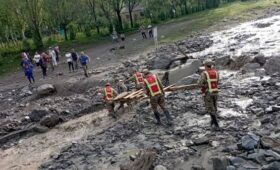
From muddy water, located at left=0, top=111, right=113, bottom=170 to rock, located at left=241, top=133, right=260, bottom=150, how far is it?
6673 millimetres

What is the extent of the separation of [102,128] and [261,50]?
11.8 metres

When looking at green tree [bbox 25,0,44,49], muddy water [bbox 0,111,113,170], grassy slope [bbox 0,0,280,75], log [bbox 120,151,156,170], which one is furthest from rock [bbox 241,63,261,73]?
green tree [bbox 25,0,44,49]

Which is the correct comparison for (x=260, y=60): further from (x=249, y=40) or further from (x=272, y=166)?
(x=272, y=166)

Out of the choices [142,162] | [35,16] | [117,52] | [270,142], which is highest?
[35,16]

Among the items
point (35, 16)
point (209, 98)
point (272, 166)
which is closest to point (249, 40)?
point (209, 98)

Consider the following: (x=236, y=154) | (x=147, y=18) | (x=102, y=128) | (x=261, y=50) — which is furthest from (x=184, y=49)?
(x=147, y=18)

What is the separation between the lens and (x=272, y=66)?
60.1ft

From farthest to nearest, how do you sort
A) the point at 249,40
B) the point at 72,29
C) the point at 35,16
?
the point at 72,29, the point at 35,16, the point at 249,40

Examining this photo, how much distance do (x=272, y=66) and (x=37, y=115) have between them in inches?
423

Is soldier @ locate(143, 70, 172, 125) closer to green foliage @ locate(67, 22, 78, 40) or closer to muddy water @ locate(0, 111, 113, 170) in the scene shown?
muddy water @ locate(0, 111, 113, 170)

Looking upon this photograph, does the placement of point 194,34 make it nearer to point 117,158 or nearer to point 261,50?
point 261,50

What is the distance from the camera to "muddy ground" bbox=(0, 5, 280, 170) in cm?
1138

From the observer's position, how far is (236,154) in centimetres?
1076

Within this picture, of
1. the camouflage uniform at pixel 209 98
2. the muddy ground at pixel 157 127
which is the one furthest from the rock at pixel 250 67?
the camouflage uniform at pixel 209 98
